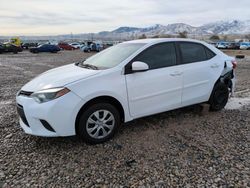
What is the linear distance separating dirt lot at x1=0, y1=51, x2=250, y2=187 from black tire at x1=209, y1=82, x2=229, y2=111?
48 centimetres

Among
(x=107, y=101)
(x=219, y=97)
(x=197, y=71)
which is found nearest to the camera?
(x=107, y=101)

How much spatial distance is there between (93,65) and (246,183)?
2852mm

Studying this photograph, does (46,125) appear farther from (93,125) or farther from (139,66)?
(139,66)

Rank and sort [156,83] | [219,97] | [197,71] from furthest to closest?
[219,97] → [197,71] → [156,83]

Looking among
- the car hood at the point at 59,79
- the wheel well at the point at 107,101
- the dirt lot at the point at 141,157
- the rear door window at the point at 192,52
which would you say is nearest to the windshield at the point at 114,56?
the car hood at the point at 59,79

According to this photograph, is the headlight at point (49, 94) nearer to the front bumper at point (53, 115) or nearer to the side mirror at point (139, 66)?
the front bumper at point (53, 115)

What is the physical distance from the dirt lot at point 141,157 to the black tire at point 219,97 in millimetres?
478

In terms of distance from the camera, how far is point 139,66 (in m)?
3.81

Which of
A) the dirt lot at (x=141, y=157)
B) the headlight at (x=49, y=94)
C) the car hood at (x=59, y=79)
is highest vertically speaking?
the car hood at (x=59, y=79)

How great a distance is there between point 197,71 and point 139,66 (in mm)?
1411

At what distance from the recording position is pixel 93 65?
14.0 feet

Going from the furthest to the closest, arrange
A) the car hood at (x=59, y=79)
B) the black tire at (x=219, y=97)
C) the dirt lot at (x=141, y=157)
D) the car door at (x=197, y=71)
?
1. the black tire at (x=219, y=97)
2. the car door at (x=197, y=71)
3. the car hood at (x=59, y=79)
4. the dirt lot at (x=141, y=157)

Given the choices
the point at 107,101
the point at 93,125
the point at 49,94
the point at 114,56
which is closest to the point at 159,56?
the point at 114,56

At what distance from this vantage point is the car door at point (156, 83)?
3904 millimetres
